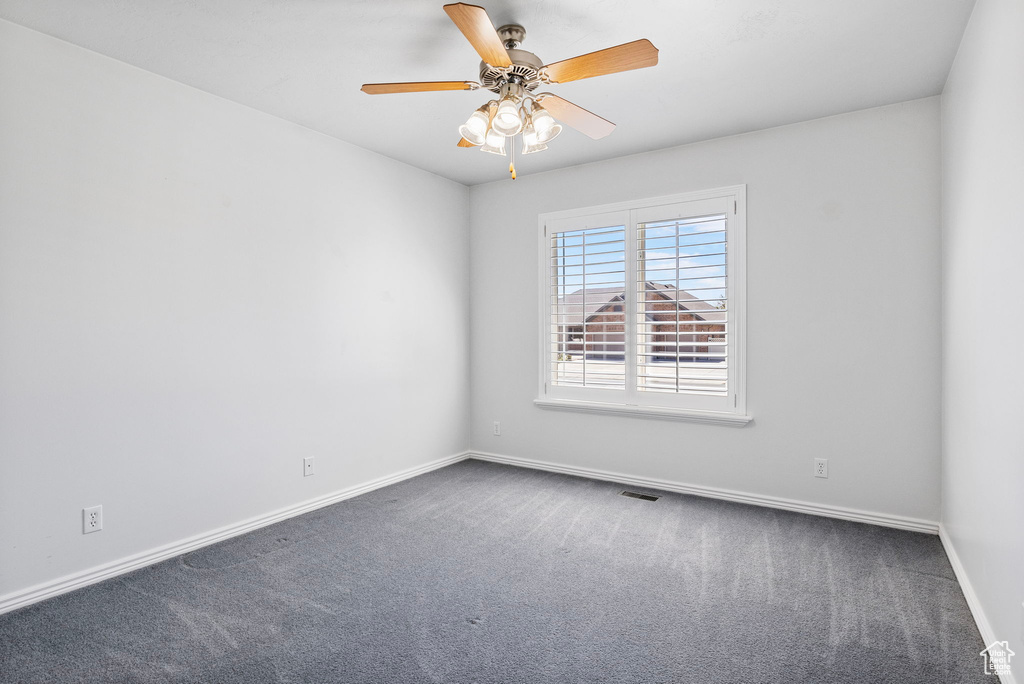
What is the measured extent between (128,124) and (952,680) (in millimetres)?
3935

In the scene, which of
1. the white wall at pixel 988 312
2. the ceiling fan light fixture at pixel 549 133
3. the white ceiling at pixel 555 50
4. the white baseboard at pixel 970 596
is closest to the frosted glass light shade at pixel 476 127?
the ceiling fan light fixture at pixel 549 133

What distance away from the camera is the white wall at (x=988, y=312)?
1605 millimetres

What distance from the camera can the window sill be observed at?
349cm

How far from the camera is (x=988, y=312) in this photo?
1.94 m

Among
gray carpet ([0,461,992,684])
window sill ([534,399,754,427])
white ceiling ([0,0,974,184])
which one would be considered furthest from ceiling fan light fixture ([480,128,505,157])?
window sill ([534,399,754,427])

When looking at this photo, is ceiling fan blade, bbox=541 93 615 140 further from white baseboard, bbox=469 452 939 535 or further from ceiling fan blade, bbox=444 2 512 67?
white baseboard, bbox=469 452 939 535

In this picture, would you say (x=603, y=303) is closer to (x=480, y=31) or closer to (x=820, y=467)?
(x=820, y=467)

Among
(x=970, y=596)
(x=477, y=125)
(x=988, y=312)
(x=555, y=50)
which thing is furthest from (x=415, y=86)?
(x=970, y=596)

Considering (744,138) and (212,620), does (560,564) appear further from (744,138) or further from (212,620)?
(744,138)

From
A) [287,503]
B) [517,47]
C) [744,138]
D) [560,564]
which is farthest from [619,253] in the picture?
[287,503]

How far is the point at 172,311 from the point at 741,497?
3.49 m

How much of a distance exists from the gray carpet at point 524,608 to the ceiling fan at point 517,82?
1.97 metres

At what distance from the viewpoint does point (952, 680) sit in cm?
171

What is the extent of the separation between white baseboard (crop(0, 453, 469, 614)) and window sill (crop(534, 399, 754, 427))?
1375 millimetres
